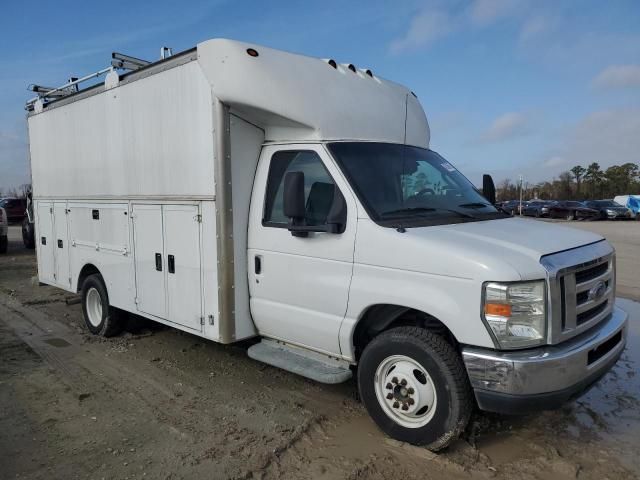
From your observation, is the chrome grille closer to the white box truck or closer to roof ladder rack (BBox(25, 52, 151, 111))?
the white box truck

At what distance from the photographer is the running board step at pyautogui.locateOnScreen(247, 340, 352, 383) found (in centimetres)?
416

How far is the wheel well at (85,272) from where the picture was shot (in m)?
6.90

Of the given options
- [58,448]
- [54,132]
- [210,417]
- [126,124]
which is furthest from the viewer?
[54,132]

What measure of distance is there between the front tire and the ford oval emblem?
1.09 metres

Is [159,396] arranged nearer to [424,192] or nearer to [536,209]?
[424,192]

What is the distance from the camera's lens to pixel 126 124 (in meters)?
5.78

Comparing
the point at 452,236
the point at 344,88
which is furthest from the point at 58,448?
the point at 344,88

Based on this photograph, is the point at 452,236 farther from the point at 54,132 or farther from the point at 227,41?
the point at 54,132

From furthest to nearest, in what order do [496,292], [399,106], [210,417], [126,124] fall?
[126,124], [399,106], [210,417], [496,292]

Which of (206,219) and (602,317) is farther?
(206,219)

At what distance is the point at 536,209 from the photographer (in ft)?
130

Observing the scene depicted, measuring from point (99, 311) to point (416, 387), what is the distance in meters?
4.77

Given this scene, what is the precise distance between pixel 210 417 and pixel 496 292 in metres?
2.58

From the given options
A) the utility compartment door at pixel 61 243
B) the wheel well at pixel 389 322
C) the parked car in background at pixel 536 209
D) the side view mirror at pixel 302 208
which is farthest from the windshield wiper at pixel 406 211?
the parked car in background at pixel 536 209
